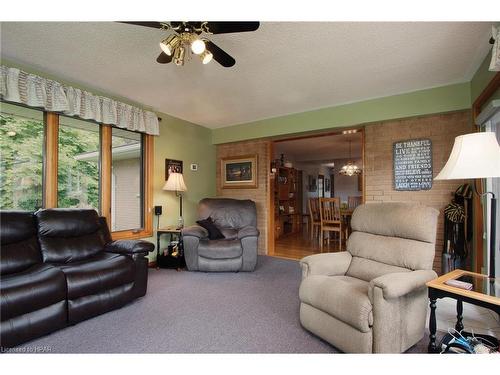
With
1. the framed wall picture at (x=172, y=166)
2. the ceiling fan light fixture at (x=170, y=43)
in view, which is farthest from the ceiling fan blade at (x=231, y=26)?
the framed wall picture at (x=172, y=166)

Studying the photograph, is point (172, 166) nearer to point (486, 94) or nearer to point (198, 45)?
point (198, 45)

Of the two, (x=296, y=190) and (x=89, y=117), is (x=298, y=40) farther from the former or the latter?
(x=296, y=190)

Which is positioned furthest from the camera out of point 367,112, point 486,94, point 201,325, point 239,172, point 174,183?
point 239,172

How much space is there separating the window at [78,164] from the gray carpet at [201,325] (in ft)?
4.83

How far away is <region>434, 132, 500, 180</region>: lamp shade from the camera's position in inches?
52.6

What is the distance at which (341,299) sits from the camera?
1.54 metres

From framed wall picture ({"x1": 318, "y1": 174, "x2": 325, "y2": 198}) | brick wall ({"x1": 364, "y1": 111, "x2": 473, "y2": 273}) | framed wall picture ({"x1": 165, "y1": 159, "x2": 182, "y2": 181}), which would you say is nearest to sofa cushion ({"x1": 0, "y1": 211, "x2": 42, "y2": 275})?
framed wall picture ({"x1": 165, "y1": 159, "x2": 182, "y2": 181})

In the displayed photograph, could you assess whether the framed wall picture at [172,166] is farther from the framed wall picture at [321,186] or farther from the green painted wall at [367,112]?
the framed wall picture at [321,186]

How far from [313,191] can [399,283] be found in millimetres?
7947

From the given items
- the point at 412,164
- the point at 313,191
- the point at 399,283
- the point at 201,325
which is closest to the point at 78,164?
the point at 201,325

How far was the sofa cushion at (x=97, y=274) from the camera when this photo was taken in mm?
1931
